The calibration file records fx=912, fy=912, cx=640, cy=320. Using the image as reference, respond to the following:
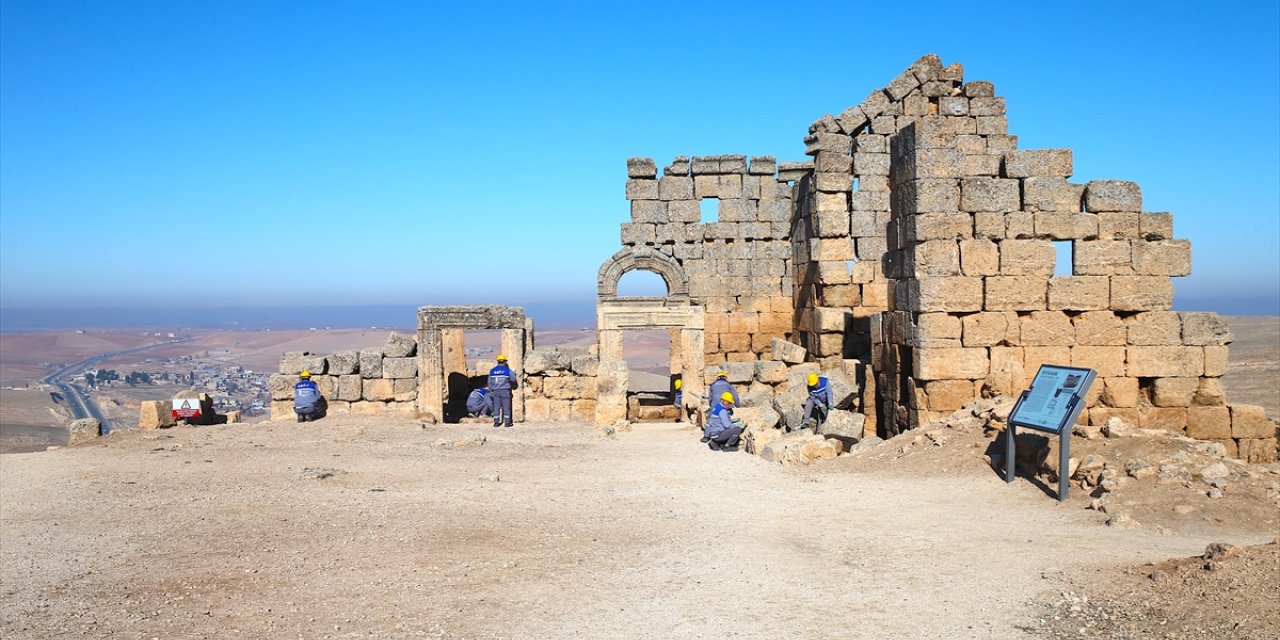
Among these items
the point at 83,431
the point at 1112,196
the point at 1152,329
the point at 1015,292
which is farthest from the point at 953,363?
the point at 83,431

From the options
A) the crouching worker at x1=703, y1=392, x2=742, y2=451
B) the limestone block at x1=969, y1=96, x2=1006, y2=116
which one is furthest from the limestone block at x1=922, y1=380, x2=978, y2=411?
the limestone block at x1=969, y1=96, x2=1006, y2=116

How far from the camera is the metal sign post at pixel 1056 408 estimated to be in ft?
A: 24.6

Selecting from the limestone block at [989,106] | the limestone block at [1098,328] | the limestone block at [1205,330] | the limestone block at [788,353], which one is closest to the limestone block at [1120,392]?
the limestone block at [1098,328]

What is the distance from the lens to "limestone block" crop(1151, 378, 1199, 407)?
11.0 metres

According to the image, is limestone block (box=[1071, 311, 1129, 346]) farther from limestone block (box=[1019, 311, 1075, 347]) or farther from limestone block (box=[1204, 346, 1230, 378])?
limestone block (box=[1204, 346, 1230, 378])

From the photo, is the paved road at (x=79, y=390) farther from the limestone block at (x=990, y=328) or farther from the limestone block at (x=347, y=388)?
the limestone block at (x=990, y=328)

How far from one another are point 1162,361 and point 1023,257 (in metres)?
2.11

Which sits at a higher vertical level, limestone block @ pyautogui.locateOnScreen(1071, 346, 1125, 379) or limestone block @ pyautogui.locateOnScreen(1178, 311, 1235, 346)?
limestone block @ pyautogui.locateOnScreen(1178, 311, 1235, 346)

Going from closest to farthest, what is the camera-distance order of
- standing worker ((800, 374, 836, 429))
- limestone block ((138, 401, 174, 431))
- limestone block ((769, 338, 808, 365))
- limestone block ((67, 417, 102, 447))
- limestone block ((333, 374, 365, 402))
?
standing worker ((800, 374, 836, 429)) → limestone block ((67, 417, 102, 447)) → limestone block ((138, 401, 174, 431)) → limestone block ((769, 338, 808, 365)) → limestone block ((333, 374, 365, 402))

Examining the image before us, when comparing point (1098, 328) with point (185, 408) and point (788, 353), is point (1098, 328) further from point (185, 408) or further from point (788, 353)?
point (185, 408)

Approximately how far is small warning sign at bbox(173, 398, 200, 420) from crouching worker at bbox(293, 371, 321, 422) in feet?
5.64

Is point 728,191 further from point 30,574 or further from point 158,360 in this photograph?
point 158,360

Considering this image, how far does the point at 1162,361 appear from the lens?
11016 millimetres

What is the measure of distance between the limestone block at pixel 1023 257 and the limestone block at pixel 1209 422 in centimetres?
257
